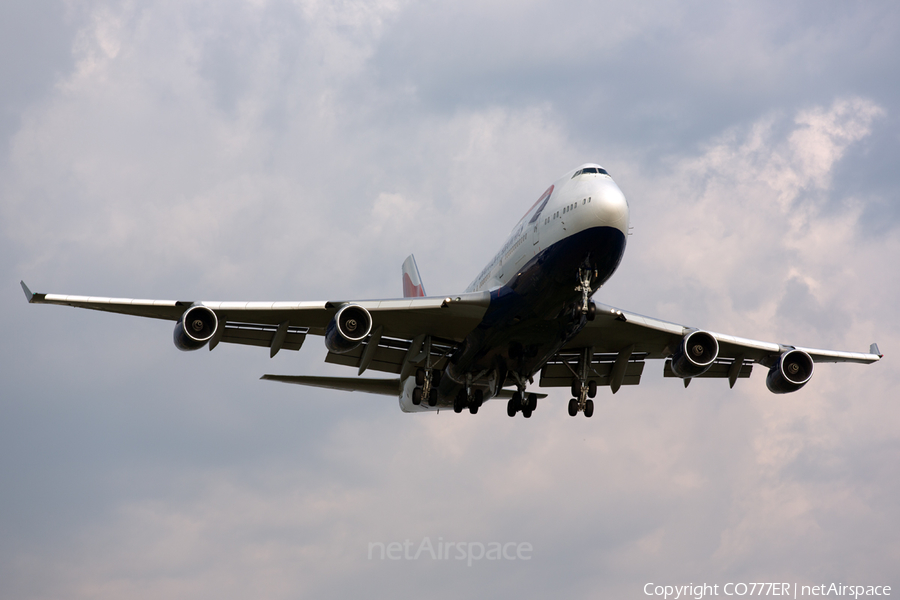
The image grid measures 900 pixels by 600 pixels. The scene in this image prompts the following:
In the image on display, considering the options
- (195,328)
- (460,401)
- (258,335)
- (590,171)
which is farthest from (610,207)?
(258,335)

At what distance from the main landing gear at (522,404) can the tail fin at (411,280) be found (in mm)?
12026

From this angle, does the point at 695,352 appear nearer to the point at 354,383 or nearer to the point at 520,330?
the point at 520,330

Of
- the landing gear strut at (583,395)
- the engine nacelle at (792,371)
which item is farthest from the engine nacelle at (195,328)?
the engine nacelle at (792,371)

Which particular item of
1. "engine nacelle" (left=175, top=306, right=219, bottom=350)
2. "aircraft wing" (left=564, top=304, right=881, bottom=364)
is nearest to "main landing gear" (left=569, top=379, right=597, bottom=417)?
"aircraft wing" (left=564, top=304, right=881, bottom=364)

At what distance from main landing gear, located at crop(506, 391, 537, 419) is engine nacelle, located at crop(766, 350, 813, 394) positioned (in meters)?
9.16

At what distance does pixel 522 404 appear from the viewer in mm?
33000

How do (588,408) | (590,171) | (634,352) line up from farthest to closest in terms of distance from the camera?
(634,352) → (588,408) → (590,171)

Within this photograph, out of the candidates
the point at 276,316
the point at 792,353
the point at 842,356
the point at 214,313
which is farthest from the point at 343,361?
the point at 842,356

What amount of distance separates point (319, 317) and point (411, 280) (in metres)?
16.3

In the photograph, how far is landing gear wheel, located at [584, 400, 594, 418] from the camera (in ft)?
104

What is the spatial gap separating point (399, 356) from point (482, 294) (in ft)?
23.4

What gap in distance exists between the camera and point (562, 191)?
2500 centimetres

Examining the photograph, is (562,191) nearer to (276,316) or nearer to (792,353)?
(276,316)

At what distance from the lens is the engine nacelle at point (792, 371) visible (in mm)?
31641
